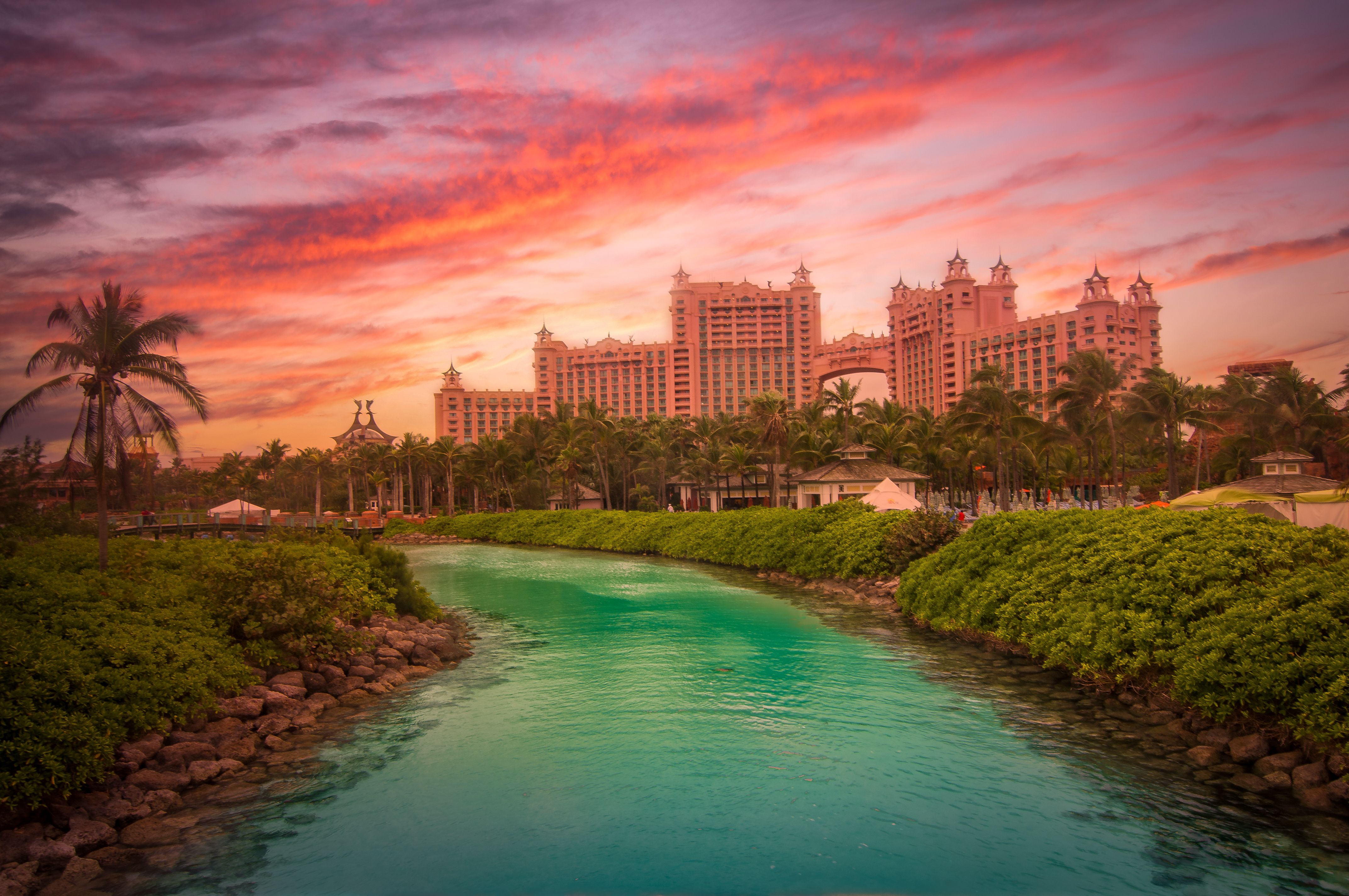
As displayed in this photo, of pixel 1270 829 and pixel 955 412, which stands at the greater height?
pixel 955 412

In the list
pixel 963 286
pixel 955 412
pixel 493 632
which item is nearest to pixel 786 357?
pixel 963 286

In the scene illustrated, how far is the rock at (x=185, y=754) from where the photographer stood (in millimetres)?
11930

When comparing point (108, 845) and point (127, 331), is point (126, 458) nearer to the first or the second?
point (127, 331)

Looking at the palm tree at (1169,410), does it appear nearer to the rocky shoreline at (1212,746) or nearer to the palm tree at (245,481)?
Answer: the rocky shoreline at (1212,746)

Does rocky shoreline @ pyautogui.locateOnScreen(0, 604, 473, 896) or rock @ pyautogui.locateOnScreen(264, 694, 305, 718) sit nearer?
rocky shoreline @ pyautogui.locateOnScreen(0, 604, 473, 896)

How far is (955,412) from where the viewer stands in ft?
200

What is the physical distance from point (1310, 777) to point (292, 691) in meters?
17.2

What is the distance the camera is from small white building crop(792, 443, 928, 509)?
51969 mm

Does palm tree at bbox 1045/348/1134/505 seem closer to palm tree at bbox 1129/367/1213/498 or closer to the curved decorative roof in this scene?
palm tree at bbox 1129/367/1213/498

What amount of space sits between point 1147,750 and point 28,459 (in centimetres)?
3022

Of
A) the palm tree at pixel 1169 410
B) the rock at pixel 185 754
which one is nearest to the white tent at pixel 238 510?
the rock at pixel 185 754

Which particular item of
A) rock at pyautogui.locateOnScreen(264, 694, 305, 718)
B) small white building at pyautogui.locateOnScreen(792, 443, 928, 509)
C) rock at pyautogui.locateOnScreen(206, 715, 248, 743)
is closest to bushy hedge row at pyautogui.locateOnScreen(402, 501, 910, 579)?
small white building at pyautogui.locateOnScreen(792, 443, 928, 509)

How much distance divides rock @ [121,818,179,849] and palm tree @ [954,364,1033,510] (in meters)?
51.1

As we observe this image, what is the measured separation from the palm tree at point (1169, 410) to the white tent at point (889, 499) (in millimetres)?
23929
